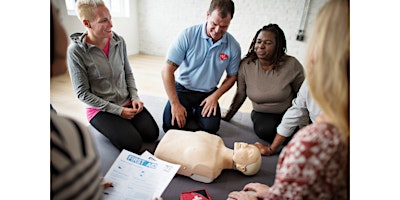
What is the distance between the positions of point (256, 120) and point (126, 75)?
24.5 inches

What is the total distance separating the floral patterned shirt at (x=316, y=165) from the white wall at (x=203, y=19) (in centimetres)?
33

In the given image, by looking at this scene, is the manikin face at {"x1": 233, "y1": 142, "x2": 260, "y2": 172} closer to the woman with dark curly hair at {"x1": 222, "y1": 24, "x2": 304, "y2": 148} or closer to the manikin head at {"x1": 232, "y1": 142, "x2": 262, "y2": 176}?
the manikin head at {"x1": 232, "y1": 142, "x2": 262, "y2": 176}

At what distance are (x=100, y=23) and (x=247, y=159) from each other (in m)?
0.67

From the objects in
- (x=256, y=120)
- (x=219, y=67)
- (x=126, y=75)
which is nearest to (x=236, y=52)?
(x=219, y=67)

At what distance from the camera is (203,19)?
3.21 ft

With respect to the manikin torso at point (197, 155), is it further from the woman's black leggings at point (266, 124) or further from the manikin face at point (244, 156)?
the woman's black leggings at point (266, 124)

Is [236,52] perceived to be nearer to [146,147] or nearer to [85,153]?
[146,147]

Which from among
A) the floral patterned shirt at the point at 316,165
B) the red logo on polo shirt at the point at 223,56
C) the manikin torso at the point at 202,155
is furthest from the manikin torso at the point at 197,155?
the floral patterned shirt at the point at 316,165

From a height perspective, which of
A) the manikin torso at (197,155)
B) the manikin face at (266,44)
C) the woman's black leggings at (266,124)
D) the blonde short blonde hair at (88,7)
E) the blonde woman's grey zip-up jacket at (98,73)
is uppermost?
the blonde short blonde hair at (88,7)

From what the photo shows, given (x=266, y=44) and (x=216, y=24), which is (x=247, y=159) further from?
(x=216, y=24)

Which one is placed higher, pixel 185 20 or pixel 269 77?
pixel 185 20

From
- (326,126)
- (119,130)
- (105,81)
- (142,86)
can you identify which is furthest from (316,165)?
(142,86)

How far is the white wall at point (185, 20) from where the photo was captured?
70cm
